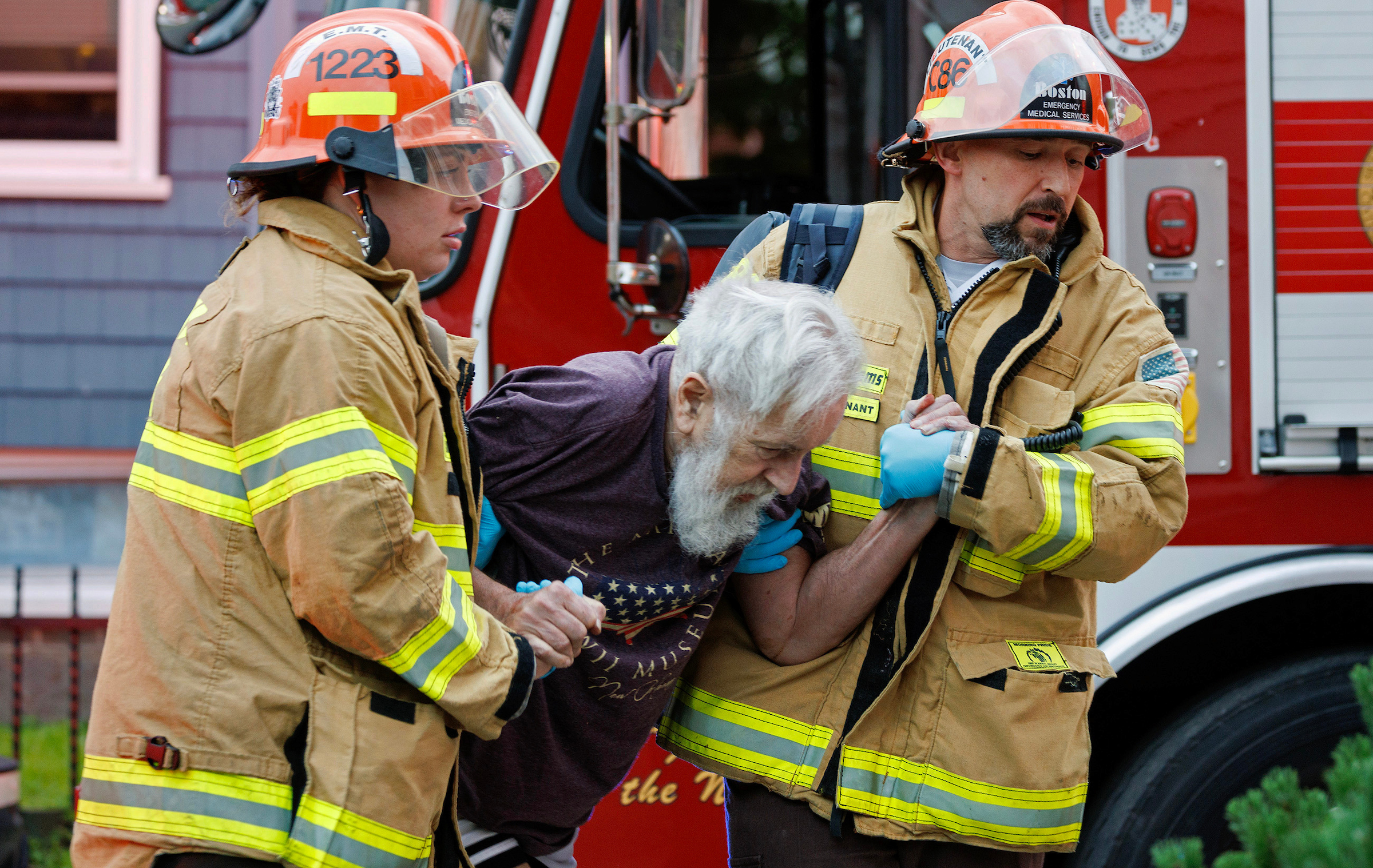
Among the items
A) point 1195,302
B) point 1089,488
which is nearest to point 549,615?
point 1089,488

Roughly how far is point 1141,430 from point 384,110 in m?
1.25

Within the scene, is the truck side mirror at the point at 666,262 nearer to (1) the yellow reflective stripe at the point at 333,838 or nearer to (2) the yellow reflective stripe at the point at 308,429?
(2) the yellow reflective stripe at the point at 308,429

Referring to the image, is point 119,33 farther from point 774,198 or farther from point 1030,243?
point 1030,243

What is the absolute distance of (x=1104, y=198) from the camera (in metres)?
2.64

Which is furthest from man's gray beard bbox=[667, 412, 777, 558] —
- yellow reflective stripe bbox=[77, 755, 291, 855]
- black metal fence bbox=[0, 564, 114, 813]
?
black metal fence bbox=[0, 564, 114, 813]

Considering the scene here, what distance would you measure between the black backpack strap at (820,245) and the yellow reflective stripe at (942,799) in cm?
81

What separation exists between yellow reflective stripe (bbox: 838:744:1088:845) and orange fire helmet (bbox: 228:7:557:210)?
1.10 m

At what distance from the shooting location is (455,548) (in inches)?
66.4

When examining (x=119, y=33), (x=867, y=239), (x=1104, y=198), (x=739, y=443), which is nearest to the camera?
(x=739, y=443)

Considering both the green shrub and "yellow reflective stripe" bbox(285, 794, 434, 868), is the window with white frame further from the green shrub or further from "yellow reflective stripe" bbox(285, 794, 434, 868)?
the green shrub

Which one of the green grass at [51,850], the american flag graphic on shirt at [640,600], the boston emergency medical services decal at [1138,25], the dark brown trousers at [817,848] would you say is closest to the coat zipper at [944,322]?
the american flag graphic on shirt at [640,600]

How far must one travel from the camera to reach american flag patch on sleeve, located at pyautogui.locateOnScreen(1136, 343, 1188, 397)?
2.02 metres

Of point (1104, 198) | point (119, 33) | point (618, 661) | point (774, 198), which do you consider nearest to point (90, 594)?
point (119, 33)

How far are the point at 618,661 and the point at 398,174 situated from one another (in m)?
0.80
